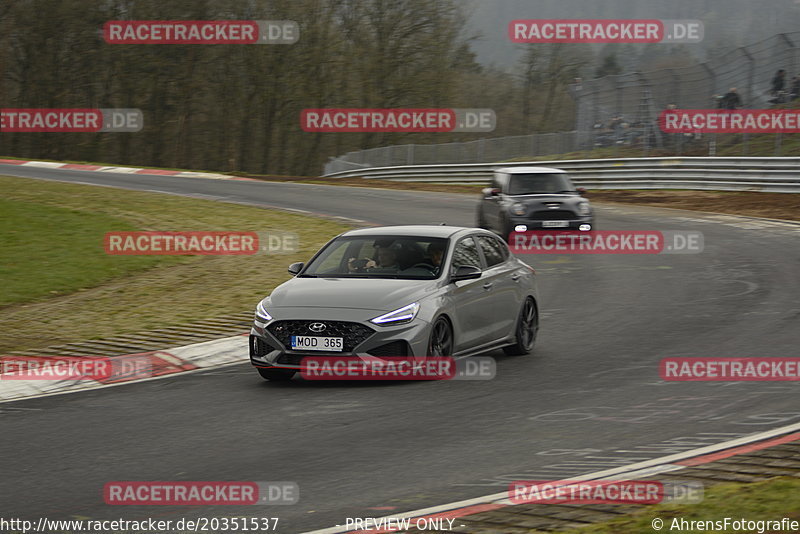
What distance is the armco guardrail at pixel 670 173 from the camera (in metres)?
30.9

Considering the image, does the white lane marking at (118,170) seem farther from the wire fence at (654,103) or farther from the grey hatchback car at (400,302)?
the grey hatchback car at (400,302)

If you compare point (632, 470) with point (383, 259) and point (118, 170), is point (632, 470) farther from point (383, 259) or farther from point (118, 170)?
point (118, 170)

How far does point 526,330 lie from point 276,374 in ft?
10.2

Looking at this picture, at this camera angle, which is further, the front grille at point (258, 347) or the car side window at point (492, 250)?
the car side window at point (492, 250)

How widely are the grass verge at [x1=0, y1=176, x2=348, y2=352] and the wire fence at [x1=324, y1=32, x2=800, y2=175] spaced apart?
1468 centimetres

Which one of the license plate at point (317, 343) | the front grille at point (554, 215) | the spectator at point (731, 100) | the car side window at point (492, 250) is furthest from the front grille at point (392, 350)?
the spectator at point (731, 100)

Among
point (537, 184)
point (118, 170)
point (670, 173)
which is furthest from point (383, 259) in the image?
point (118, 170)

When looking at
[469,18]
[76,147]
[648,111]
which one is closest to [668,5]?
[469,18]

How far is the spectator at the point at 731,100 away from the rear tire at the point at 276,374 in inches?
1020

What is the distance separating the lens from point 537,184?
23.4 meters

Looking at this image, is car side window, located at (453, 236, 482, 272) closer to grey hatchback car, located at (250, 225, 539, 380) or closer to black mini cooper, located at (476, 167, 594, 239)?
grey hatchback car, located at (250, 225, 539, 380)

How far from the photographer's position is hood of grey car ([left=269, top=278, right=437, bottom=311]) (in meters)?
10.4

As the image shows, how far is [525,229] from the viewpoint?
2250cm

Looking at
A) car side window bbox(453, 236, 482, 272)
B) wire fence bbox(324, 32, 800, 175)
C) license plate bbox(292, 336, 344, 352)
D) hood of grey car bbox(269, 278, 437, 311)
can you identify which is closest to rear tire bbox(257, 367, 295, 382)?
license plate bbox(292, 336, 344, 352)
